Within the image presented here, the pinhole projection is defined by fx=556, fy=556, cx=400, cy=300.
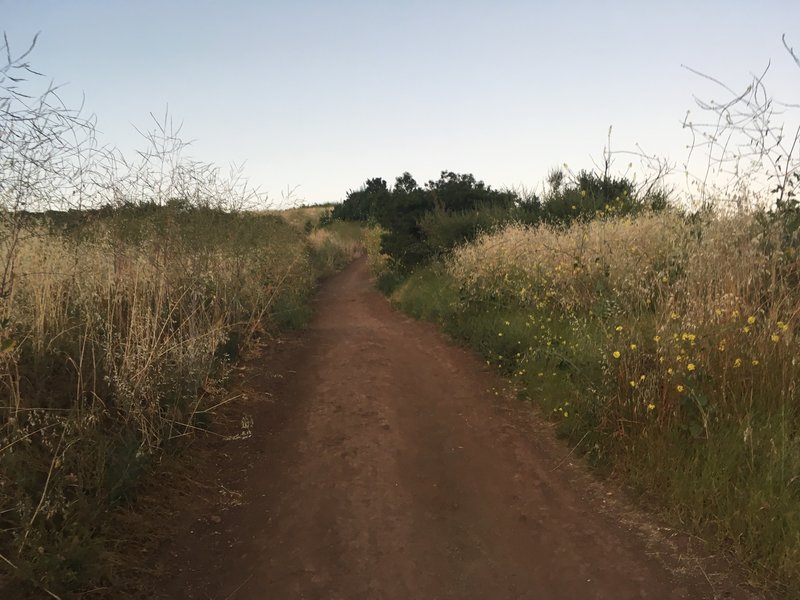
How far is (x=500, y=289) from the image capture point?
8.62 meters

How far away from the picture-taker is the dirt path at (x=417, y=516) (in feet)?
9.38

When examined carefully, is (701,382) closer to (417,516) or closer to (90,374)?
(417,516)

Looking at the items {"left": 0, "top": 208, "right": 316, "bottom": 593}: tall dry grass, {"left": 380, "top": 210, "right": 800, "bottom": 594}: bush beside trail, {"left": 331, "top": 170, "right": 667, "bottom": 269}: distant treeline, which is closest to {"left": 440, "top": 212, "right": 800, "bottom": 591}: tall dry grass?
{"left": 380, "top": 210, "right": 800, "bottom": 594}: bush beside trail

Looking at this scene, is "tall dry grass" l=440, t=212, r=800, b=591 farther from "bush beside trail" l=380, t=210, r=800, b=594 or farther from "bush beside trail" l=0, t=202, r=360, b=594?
"bush beside trail" l=0, t=202, r=360, b=594

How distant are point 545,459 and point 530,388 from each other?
1425 mm

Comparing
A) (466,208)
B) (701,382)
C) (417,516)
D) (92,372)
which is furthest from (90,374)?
(466,208)

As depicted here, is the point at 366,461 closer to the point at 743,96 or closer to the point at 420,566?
the point at 420,566

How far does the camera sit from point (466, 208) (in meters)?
16.5

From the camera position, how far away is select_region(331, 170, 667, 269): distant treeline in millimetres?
12414

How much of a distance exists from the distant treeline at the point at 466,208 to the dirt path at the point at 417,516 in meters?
6.63

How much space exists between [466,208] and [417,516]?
45.0 feet

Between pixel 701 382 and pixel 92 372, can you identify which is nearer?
pixel 701 382

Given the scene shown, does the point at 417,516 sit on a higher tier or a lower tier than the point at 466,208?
lower

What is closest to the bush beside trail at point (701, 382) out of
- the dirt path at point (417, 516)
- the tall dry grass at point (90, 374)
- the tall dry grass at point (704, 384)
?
the tall dry grass at point (704, 384)
